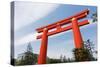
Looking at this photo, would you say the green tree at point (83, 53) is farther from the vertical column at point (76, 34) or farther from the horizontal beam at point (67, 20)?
the horizontal beam at point (67, 20)

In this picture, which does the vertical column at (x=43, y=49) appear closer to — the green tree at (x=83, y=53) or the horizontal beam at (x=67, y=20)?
the horizontal beam at (x=67, y=20)

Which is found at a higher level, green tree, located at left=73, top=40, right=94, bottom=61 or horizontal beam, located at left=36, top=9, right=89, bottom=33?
horizontal beam, located at left=36, top=9, right=89, bottom=33

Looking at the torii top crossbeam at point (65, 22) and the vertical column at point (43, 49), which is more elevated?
the torii top crossbeam at point (65, 22)

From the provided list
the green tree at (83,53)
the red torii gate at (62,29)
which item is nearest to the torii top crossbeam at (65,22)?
the red torii gate at (62,29)

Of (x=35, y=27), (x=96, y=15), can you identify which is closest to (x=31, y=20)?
(x=35, y=27)

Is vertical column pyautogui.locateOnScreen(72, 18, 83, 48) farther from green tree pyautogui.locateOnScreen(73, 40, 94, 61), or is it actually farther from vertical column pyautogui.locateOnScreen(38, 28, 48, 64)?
vertical column pyautogui.locateOnScreen(38, 28, 48, 64)

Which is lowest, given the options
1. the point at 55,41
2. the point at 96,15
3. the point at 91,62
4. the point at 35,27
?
the point at 91,62

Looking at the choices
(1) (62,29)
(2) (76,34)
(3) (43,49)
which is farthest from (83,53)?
(3) (43,49)

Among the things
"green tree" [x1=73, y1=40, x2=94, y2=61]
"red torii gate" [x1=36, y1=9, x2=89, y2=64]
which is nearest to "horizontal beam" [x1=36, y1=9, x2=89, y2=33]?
"red torii gate" [x1=36, y1=9, x2=89, y2=64]

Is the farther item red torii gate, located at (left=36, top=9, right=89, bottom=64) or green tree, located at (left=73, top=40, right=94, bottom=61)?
green tree, located at (left=73, top=40, right=94, bottom=61)

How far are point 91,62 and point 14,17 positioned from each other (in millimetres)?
1183

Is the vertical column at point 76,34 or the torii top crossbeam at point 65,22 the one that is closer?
the torii top crossbeam at point 65,22
